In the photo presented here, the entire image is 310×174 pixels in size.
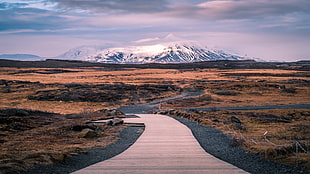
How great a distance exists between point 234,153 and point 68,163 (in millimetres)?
6240

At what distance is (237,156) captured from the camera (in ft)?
41.0

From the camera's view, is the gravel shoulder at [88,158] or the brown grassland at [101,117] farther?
the brown grassland at [101,117]

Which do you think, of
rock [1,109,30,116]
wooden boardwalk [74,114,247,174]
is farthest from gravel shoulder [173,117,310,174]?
rock [1,109,30,116]

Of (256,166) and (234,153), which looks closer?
(256,166)

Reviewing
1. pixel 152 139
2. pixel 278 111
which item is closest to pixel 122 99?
pixel 278 111

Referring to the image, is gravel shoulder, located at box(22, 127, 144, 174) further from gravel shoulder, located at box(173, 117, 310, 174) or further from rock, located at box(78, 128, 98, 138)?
gravel shoulder, located at box(173, 117, 310, 174)

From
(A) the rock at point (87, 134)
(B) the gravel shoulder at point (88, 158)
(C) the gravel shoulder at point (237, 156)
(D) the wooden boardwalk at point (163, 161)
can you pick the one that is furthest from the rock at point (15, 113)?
(C) the gravel shoulder at point (237, 156)

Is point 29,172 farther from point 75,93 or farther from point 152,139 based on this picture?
point 75,93

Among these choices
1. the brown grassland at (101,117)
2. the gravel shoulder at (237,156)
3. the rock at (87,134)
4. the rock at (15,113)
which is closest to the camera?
the gravel shoulder at (237,156)

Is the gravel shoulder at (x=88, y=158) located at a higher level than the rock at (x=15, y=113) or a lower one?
higher

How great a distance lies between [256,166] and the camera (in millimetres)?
10727

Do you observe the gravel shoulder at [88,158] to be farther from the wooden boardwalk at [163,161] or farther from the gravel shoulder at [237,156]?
the gravel shoulder at [237,156]

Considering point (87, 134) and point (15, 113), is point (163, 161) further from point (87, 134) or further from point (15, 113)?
point (15, 113)

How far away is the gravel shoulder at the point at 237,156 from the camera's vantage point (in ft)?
33.3
